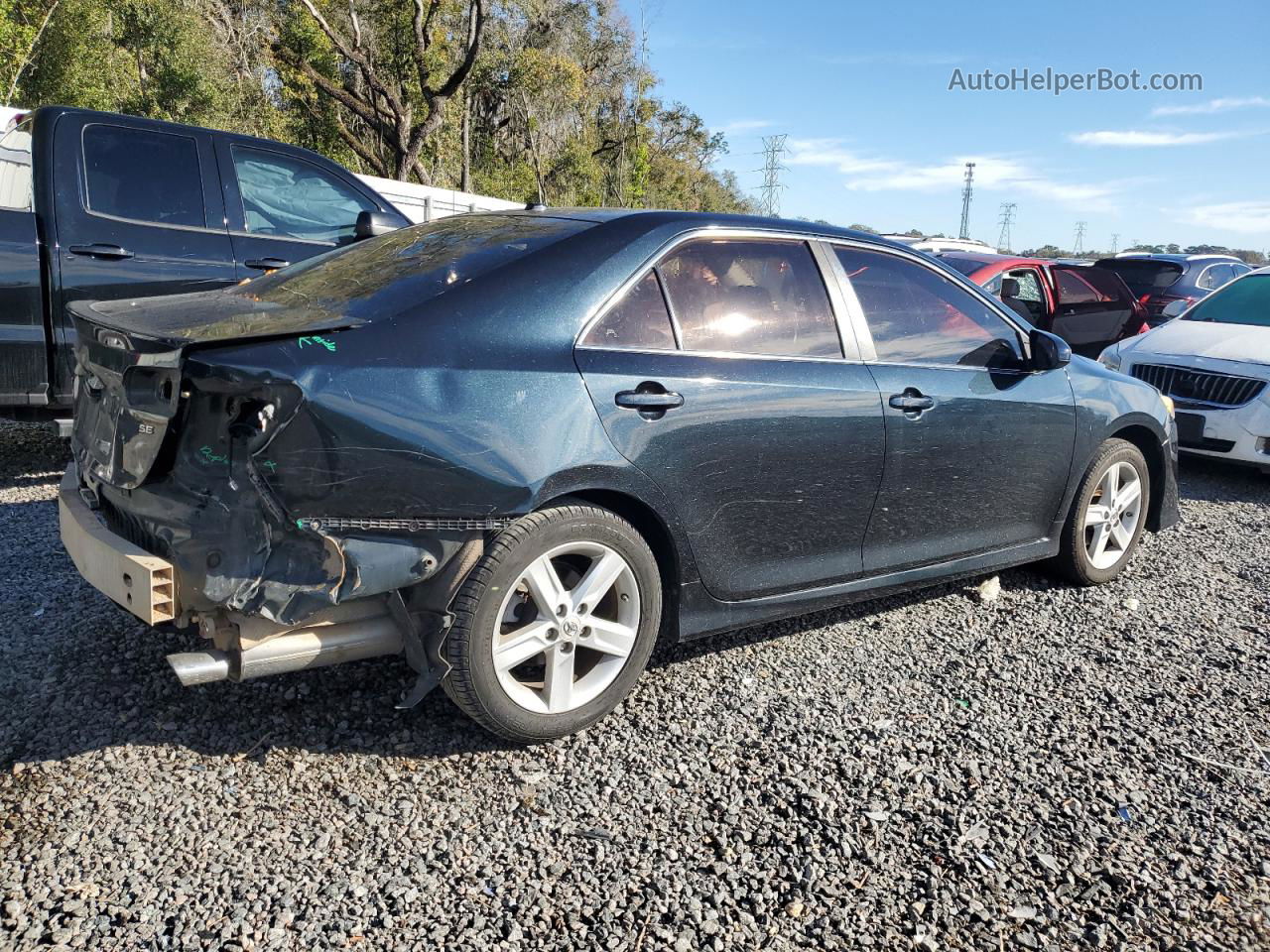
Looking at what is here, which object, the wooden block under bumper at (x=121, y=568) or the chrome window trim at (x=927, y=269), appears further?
the chrome window trim at (x=927, y=269)

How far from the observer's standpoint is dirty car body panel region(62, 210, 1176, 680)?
8.29 ft

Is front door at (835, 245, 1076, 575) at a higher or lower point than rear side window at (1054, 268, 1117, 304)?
lower

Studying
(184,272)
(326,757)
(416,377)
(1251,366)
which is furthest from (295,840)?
(1251,366)

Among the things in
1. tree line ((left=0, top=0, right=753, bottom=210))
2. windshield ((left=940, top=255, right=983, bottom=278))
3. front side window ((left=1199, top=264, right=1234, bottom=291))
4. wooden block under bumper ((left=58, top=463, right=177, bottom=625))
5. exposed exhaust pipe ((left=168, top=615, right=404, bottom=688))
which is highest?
tree line ((left=0, top=0, right=753, bottom=210))

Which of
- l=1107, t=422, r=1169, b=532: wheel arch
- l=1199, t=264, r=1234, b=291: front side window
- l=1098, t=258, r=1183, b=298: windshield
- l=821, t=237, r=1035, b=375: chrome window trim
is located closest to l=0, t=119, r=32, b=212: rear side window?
l=821, t=237, r=1035, b=375: chrome window trim

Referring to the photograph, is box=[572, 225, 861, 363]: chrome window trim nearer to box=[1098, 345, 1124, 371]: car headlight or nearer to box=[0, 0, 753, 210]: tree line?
box=[1098, 345, 1124, 371]: car headlight

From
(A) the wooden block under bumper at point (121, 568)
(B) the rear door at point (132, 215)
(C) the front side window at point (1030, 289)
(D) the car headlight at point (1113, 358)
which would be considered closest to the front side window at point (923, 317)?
(A) the wooden block under bumper at point (121, 568)

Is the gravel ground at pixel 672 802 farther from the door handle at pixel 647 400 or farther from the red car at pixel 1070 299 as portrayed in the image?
the red car at pixel 1070 299

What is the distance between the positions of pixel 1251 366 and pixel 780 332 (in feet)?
17.9

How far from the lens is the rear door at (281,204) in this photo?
576cm

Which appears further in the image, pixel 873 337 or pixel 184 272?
pixel 184 272

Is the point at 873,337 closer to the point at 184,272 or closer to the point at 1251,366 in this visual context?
A: the point at 184,272

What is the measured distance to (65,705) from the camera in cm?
311

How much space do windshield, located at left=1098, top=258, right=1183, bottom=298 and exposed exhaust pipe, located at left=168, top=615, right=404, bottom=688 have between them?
12594 mm
